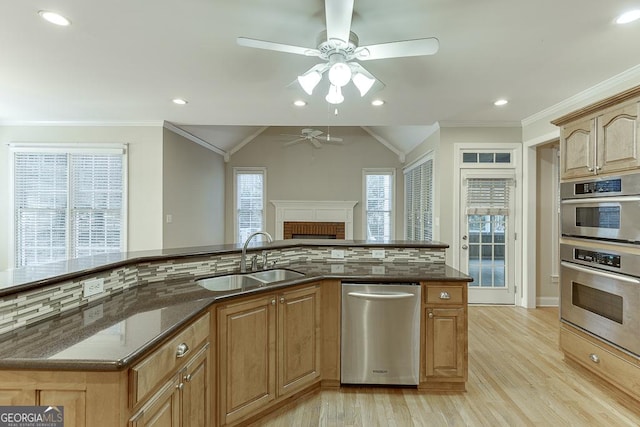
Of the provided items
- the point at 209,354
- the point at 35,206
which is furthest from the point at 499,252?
the point at 35,206

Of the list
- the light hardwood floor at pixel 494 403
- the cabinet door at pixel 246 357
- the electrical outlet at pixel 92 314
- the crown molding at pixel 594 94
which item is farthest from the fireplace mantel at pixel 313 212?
the electrical outlet at pixel 92 314

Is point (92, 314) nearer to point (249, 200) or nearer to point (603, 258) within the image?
point (603, 258)

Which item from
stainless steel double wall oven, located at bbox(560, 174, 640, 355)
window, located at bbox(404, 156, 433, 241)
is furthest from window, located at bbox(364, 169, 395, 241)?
stainless steel double wall oven, located at bbox(560, 174, 640, 355)

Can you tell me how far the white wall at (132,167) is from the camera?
15.6ft

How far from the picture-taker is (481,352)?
10.3 ft

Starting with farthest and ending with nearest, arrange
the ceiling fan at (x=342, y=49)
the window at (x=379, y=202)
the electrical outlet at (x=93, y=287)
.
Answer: the window at (x=379, y=202), the ceiling fan at (x=342, y=49), the electrical outlet at (x=93, y=287)

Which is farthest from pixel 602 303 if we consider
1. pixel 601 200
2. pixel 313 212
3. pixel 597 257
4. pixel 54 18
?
pixel 313 212

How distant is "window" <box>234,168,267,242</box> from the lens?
7449mm

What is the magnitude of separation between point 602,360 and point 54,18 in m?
4.57

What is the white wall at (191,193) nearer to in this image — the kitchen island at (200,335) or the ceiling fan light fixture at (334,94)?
the kitchen island at (200,335)

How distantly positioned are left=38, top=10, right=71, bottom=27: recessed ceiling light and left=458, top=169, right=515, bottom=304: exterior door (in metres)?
4.58

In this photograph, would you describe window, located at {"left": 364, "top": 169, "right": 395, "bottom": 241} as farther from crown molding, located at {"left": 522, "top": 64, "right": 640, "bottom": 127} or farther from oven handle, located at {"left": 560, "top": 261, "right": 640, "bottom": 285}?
oven handle, located at {"left": 560, "top": 261, "right": 640, "bottom": 285}

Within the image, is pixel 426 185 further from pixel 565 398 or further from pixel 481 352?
pixel 565 398

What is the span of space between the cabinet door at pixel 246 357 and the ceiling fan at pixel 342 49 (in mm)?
1563
